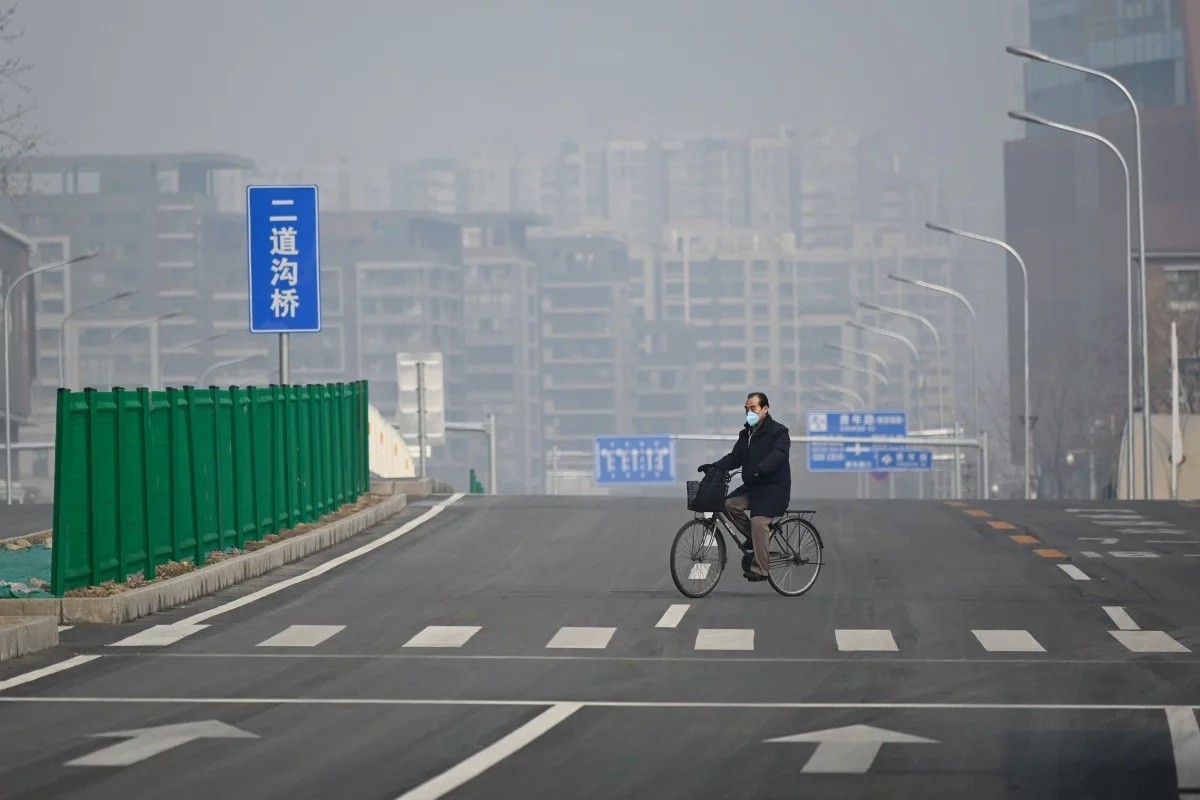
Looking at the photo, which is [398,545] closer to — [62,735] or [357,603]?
[357,603]

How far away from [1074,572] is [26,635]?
9518mm

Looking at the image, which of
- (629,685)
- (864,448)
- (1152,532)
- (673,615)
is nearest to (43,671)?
(629,685)

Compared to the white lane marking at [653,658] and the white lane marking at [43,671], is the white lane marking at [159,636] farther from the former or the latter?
the white lane marking at [43,671]

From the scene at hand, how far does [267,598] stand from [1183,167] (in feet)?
492

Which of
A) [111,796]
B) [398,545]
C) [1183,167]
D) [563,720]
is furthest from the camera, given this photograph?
[1183,167]

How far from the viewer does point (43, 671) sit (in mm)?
13352

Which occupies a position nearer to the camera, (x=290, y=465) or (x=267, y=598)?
(x=267, y=598)

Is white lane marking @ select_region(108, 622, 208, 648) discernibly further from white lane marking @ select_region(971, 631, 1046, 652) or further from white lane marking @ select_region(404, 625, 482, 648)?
white lane marking @ select_region(971, 631, 1046, 652)

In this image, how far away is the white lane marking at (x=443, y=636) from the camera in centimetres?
1490

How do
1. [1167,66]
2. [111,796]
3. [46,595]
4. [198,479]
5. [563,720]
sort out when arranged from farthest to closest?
1. [1167,66]
2. [198,479]
3. [46,595]
4. [563,720]
5. [111,796]

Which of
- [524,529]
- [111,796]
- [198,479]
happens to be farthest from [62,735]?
[524,529]

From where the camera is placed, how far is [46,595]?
56.7 ft

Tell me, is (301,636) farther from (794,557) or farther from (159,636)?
(794,557)

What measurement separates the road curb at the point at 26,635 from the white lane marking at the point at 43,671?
32cm
